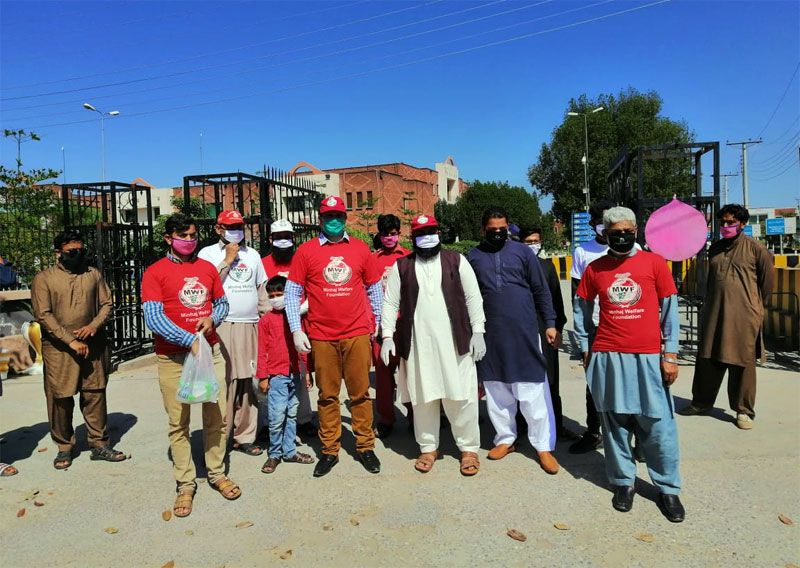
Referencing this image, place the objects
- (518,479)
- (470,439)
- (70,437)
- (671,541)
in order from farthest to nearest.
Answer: (70,437) → (470,439) → (518,479) → (671,541)

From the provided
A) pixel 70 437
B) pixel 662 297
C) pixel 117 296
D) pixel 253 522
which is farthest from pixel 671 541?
pixel 117 296

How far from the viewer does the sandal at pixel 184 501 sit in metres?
3.75

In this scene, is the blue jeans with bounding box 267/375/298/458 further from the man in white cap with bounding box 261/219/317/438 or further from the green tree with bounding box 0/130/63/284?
the green tree with bounding box 0/130/63/284

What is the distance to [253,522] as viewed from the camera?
142 inches

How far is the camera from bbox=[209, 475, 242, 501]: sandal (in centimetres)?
397

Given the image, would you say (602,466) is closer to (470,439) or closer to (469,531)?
(470,439)

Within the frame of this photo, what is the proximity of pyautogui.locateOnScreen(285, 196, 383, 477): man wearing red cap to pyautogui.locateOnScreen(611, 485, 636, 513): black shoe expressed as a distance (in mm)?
1746

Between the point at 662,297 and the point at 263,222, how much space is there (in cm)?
676

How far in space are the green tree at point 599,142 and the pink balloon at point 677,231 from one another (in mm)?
31214

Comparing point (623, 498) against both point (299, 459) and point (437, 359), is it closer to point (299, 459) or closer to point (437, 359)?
point (437, 359)

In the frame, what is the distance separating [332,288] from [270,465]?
4.95 feet

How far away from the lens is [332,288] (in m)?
4.31

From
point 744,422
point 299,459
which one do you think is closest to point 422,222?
point 299,459

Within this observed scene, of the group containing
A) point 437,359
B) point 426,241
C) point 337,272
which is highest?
point 426,241
